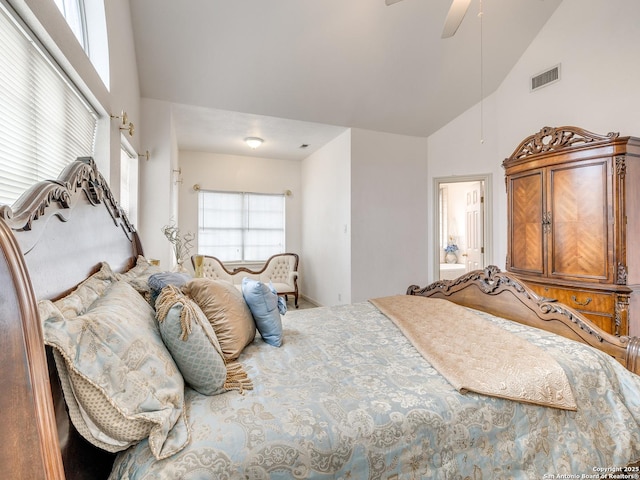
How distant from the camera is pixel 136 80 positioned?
3162 millimetres

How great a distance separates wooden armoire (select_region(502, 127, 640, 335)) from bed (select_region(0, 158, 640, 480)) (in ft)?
4.22

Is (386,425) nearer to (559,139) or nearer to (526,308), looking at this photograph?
(526,308)

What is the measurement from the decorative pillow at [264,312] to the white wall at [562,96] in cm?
363

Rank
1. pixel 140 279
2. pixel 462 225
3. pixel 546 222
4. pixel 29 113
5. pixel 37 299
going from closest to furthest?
pixel 37 299 < pixel 29 113 < pixel 140 279 < pixel 546 222 < pixel 462 225

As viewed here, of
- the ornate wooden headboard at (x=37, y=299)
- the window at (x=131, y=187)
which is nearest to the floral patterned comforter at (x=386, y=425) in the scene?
the ornate wooden headboard at (x=37, y=299)

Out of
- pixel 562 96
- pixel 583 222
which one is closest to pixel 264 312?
pixel 583 222

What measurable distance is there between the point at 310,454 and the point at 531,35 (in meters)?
4.88

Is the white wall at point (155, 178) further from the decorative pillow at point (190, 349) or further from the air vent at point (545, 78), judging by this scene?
the air vent at point (545, 78)

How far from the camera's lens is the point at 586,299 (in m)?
2.70

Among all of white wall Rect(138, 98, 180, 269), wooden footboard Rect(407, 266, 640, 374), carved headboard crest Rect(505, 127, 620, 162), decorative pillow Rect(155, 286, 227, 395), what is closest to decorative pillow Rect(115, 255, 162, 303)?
decorative pillow Rect(155, 286, 227, 395)

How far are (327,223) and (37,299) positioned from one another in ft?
14.9

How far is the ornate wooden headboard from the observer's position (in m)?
0.53

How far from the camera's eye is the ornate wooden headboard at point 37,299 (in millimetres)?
535

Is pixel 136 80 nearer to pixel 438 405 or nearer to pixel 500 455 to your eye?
pixel 438 405
